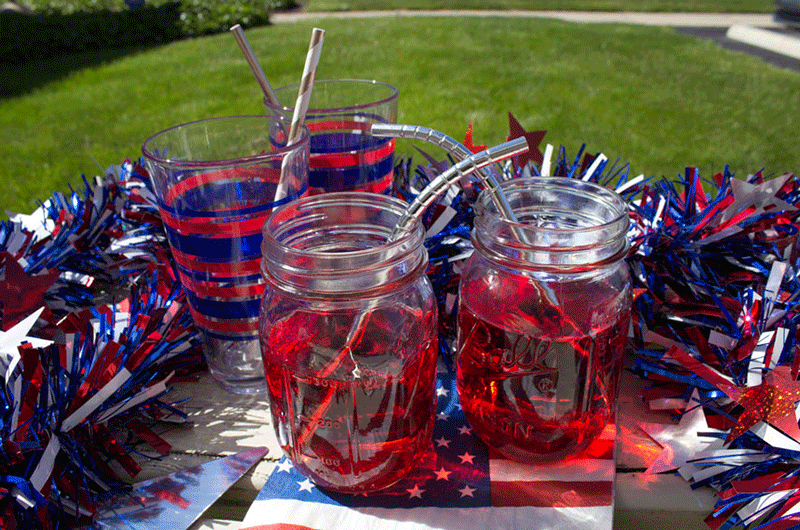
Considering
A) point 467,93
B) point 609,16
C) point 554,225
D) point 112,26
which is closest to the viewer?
point 554,225

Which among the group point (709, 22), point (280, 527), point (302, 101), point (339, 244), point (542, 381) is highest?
point (302, 101)

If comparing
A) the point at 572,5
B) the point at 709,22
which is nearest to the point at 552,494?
the point at 709,22

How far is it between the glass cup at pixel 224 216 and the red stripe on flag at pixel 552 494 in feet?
1.07

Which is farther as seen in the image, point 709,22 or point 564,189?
point 709,22

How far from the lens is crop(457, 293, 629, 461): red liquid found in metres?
0.65

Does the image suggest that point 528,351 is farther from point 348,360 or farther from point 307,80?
point 307,80

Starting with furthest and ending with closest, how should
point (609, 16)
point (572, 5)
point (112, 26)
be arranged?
1. point (572, 5)
2. point (609, 16)
3. point (112, 26)

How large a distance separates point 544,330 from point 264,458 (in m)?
0.34

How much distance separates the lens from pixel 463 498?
646 millimetres

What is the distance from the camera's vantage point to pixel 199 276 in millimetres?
717

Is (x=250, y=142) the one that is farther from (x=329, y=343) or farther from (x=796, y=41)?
(x=796, y=41)

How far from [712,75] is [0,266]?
3.89m

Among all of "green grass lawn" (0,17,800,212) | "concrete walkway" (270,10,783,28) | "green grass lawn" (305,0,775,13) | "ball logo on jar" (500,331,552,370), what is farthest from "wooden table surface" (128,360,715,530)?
"green grass lawn" (305,0,775,13)

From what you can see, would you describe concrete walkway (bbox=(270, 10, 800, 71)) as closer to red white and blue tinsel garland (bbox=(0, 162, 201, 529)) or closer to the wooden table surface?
the wooden table surface
